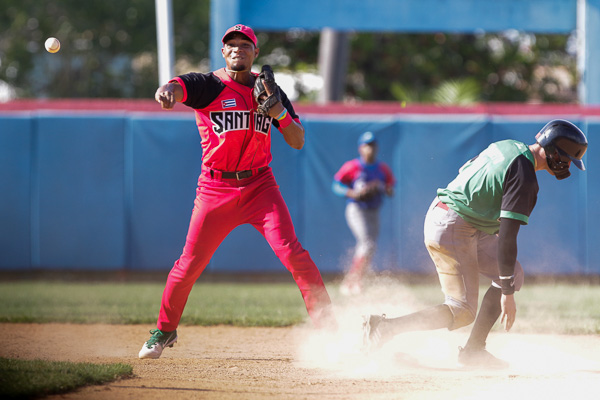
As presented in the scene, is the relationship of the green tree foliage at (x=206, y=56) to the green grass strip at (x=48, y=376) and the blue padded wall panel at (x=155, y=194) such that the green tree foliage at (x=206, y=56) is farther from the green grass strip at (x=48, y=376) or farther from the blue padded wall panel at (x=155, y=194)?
the green grass strip at (x=48, y=376)

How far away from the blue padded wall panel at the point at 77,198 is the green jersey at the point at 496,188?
6857 mm

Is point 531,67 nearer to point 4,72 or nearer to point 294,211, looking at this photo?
point 294,211

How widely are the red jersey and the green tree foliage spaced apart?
13.4 m

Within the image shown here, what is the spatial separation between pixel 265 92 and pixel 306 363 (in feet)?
6.32

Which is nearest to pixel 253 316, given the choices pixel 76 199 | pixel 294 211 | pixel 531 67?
pixel 294 211

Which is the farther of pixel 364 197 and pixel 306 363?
pixel 364 197

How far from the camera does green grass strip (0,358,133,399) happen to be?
4.26 metres

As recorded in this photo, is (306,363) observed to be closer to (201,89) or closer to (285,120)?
(285,120)

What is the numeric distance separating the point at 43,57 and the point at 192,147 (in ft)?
48.3

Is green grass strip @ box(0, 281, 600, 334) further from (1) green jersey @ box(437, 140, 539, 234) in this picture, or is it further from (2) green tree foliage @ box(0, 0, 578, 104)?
(2) green tree foliage @ box(0, 0, 578, 104)

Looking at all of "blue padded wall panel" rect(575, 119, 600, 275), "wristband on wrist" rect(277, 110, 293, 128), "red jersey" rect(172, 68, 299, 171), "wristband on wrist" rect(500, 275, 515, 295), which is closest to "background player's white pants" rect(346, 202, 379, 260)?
"blue padded wall panel" rect(575, 119, 600, 275)

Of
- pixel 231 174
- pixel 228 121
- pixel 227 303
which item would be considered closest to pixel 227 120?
pixel 228 121

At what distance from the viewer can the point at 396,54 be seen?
783 inches

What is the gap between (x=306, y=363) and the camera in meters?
5.45
